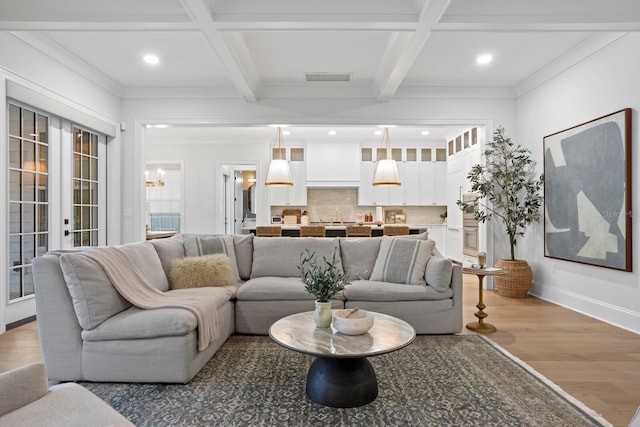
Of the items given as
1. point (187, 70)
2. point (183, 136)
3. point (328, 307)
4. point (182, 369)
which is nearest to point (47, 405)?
point (182, 369)

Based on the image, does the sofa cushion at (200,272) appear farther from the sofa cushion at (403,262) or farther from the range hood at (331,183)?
the range hood at (331,183)

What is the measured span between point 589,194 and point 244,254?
3641 millimetres

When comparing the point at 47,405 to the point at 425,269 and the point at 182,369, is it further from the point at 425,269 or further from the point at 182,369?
the point at 425,269

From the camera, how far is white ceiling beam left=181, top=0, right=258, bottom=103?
307cm

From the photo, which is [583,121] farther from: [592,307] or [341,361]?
[341,361]

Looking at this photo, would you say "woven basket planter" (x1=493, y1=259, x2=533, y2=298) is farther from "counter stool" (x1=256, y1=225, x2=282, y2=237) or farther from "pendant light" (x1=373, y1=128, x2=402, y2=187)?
"counter stool" (x1=256, y1=225, x2=282, y2=237)

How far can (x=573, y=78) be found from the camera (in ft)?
14.8

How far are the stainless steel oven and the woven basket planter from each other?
156 cm

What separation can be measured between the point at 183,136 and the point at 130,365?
670cm

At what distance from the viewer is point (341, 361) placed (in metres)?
2.20

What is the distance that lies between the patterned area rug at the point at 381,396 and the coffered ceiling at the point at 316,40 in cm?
265

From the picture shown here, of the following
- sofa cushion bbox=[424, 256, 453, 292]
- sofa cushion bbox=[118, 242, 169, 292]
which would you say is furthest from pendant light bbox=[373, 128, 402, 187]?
sofa cushion bbox=[118, 242, 169, 292]

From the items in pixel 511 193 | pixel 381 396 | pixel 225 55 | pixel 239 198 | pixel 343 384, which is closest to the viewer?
pixel 343 384

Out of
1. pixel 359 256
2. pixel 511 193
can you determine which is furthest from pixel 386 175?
pixel 359 256
